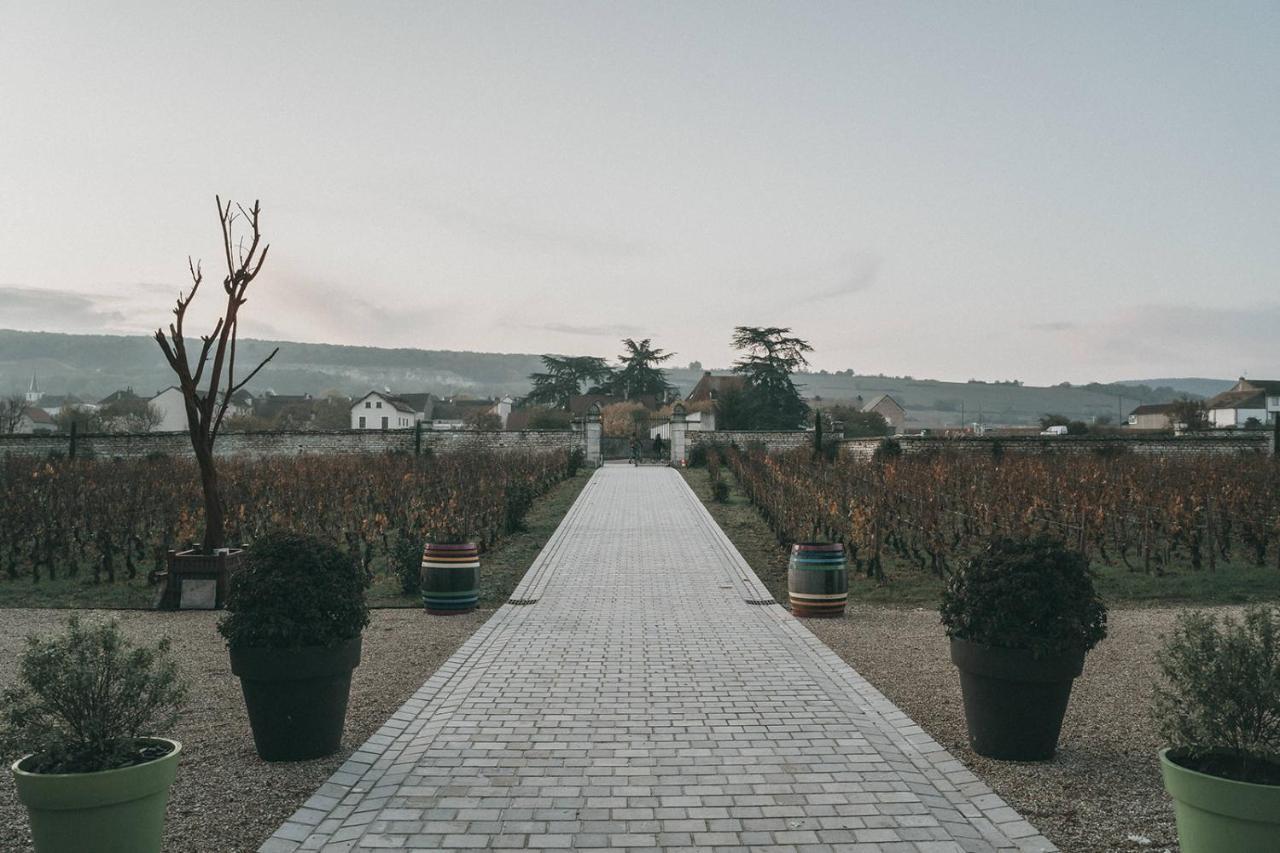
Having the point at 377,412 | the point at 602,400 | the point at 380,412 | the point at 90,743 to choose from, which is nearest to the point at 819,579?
the point at 90,743

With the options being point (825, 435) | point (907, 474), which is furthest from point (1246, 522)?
point (825, 435)

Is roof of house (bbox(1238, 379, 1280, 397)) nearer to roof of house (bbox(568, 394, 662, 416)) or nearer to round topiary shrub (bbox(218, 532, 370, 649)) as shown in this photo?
roof of house (bbox(568, 394, 662, 416))

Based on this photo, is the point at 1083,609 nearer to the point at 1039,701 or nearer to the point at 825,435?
the point at 1039,701

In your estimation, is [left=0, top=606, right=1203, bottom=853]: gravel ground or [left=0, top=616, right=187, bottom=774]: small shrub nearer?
[left=0, top=616, right=187, bottom=774]: small shrub

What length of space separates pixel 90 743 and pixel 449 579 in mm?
6799

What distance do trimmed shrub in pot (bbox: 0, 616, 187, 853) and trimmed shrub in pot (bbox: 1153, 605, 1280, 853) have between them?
432cm

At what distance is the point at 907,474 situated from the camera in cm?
2472

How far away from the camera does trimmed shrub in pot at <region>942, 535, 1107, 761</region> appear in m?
5.54

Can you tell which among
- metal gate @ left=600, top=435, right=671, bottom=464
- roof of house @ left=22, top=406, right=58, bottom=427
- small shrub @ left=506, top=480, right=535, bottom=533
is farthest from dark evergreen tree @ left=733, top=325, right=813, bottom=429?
roof of house @ left=22, top=406, right=58, bottom=427

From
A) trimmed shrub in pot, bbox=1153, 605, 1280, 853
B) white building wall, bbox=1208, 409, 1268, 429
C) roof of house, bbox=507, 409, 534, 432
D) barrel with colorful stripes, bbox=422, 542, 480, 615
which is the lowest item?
barrel with colorful stripes, bbox=422, 542, 480, 615

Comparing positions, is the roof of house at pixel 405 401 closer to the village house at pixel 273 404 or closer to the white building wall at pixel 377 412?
the white building wall at pixel 377 412

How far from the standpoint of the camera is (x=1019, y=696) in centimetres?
563

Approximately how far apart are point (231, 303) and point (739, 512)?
1534cm

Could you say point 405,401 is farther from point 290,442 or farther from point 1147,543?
point 1147,543
